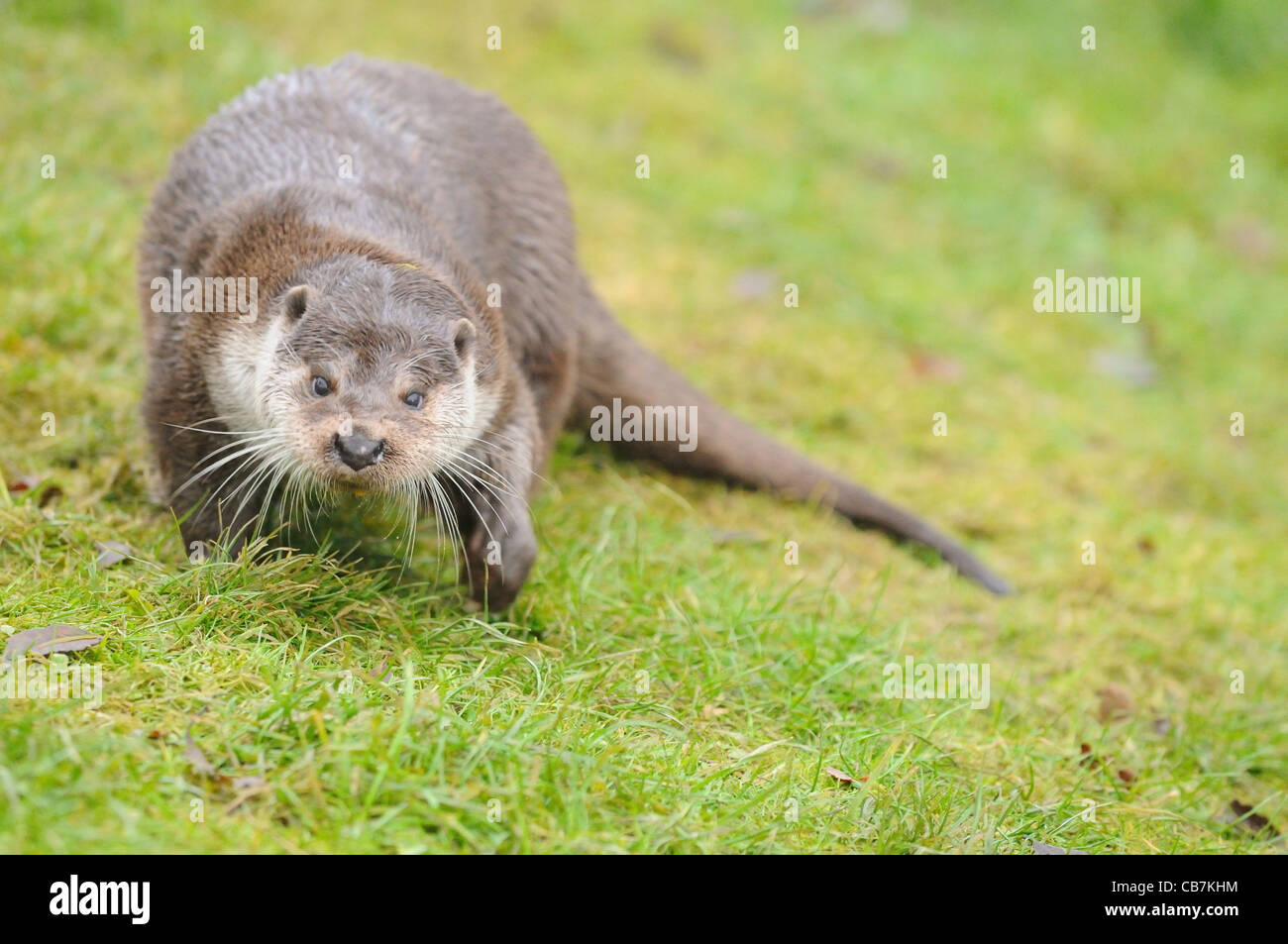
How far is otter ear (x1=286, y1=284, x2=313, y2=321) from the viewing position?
2186 millimetres

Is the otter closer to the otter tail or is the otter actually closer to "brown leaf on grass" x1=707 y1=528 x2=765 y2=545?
the otter tail

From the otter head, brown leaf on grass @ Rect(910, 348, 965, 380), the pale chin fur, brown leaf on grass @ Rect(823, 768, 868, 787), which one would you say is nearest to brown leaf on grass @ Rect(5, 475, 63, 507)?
the pale chin fur

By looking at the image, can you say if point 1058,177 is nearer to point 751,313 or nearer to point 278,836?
point 751,313

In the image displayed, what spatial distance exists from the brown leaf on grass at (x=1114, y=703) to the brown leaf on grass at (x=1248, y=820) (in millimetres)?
292

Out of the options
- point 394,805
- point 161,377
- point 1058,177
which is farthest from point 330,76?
point 1058,177

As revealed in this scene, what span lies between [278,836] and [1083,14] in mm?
6243

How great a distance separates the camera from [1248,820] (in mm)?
2506

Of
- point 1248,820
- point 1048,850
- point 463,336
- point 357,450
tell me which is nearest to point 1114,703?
point 1248,820

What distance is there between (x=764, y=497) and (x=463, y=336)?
1.20m

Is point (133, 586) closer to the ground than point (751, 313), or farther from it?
closer to the ground

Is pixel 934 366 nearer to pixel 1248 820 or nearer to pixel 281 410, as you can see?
pixel 1248 820

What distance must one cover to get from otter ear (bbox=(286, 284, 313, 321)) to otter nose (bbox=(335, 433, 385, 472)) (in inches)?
10.3

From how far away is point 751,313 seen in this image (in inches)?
169

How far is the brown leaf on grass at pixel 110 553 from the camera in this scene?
220cm
